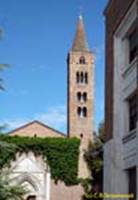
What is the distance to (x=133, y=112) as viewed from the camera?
18594mm

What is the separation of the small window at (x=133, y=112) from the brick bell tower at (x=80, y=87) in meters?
50.9

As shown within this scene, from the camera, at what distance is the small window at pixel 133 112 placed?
18188mm

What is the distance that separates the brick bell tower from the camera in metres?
72.1

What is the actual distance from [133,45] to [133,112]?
2100mm

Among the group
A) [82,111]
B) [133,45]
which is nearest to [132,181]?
[133,45]

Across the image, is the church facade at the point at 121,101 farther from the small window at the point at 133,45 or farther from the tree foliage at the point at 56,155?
the tree foliage at the point at 56,155

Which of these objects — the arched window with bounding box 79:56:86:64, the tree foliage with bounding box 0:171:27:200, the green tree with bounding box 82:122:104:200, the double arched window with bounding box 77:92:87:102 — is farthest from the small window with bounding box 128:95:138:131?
the arched window with bounding box 79:56:86:64

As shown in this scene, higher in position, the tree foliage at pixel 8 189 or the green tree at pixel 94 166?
the green tree at pixel 94 166

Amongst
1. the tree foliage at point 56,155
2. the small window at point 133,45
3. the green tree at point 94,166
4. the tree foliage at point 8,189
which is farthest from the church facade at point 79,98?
the tree foliage at point 8,189

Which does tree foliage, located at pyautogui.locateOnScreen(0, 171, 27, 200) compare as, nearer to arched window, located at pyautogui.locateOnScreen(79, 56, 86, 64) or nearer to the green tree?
the green tree

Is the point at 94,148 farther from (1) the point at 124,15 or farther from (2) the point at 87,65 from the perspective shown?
(1) the point at 124,15

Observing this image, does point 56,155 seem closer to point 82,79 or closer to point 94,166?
point 94,166

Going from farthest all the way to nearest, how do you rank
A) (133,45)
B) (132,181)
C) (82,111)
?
(82,111), (133,45), (132,181)

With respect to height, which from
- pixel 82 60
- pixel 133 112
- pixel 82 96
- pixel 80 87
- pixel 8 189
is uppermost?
pixel 82 60
